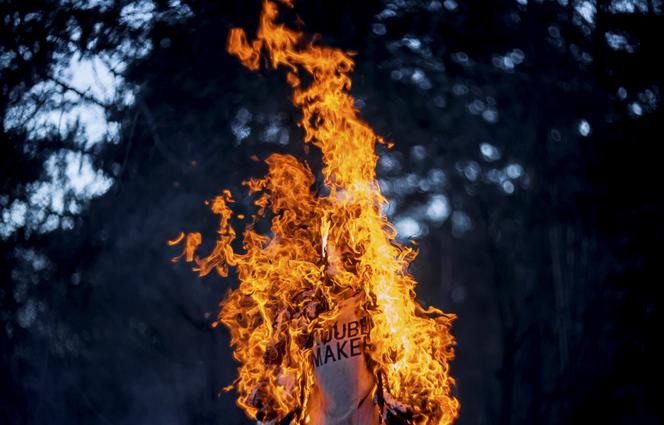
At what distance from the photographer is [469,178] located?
426 inches

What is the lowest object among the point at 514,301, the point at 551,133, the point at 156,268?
the point at 514,301

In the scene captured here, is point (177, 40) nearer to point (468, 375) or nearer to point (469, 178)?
point (469, 178)

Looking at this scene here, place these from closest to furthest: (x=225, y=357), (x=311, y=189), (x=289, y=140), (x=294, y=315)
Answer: (x=294, y=315) < (x=311, y=189) < (x=225, y=357) < (x=289, y=140)

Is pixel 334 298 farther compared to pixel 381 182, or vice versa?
pixel 381 182

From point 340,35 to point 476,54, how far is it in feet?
6.96

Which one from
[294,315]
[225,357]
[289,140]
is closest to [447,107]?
[289,140]

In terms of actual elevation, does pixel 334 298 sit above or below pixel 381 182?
above

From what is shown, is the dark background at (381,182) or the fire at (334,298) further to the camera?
the dark background at (381,182)

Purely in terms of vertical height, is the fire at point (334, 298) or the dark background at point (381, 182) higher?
the fire at point (334, 298)

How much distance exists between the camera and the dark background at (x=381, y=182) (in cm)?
912

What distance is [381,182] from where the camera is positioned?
10.9 m

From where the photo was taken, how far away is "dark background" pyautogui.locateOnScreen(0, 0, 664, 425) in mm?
9117

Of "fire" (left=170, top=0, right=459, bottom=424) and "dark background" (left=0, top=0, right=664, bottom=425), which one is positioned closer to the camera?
"fire" (left=170, top=0, right=459, bottom=424)

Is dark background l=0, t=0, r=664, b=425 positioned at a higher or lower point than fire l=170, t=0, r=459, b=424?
lower
